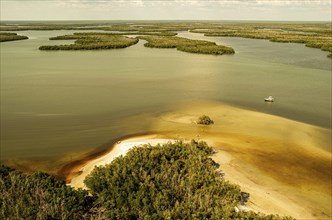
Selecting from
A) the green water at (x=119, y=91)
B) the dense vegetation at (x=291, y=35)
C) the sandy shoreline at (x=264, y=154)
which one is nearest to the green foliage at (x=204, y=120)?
the sandy shoreline at (x=264, y=154)

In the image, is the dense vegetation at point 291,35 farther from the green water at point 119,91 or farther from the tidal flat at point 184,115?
the tidal flat at point 184,115

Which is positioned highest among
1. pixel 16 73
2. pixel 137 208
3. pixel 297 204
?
pixel 16 73

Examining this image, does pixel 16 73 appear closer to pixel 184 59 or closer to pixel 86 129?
pixel 86 129

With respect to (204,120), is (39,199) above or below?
below

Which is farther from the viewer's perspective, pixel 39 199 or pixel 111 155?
pixel 111 155

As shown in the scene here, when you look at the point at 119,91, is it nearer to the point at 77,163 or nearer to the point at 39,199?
the point at 77,163

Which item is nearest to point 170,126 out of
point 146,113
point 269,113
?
point 146,113

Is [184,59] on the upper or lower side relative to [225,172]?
upper

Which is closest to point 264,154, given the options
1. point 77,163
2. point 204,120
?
point 204,120
